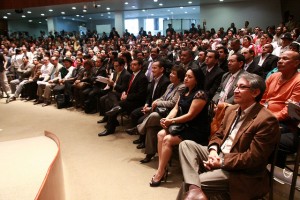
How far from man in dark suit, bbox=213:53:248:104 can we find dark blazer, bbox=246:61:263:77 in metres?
0.78

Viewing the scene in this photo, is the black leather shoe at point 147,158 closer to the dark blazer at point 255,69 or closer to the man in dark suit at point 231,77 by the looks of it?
the man in dark suit at point 231,77

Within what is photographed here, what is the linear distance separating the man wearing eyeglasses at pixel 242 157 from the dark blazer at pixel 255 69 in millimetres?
2240

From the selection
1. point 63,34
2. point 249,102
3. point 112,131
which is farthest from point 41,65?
point 63,34

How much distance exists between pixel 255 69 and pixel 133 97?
1.94 m

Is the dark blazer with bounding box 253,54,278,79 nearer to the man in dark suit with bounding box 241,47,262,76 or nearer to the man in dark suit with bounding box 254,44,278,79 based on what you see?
the man in dark suit with bounding box 254,44,278,79

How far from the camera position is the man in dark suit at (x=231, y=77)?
11.1 feet

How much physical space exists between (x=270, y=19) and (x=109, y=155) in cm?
1193

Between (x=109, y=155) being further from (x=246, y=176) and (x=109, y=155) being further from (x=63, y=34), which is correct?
(x=63, y=34)

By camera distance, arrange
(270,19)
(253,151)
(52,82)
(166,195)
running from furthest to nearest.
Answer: (270,19)
(52,82)
(166,195)
(253,151)

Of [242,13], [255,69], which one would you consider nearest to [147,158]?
[255,69]

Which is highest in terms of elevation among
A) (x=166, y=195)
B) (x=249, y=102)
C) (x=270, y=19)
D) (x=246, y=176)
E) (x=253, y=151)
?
(x=270, y=19)

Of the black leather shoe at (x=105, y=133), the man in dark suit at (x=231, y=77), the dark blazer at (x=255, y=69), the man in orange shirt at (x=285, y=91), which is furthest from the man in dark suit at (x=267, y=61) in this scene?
the black leather shoe at (x=105, y=133)

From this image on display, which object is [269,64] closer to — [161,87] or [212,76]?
[212,76]

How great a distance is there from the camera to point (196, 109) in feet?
8.98
